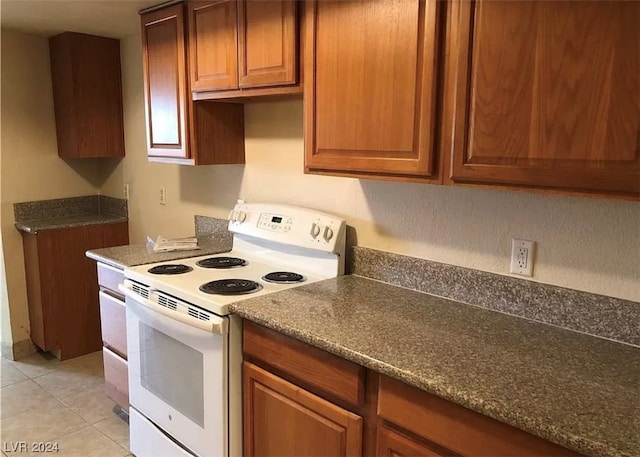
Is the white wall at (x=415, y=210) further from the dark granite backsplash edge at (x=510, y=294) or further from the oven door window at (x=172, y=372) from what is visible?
the oven door window at (x=172, y=372)

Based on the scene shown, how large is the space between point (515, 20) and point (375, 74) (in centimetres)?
45

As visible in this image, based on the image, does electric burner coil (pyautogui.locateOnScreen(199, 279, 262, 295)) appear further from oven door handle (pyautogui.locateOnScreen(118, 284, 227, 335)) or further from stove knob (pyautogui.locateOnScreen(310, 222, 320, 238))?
stove knob (pyautogui.locateOnScreen(310, 222, 320, 238))

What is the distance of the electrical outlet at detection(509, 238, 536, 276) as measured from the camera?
1.64 meters

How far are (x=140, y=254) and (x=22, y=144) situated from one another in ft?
4.85

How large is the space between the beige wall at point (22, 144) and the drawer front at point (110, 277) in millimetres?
1153

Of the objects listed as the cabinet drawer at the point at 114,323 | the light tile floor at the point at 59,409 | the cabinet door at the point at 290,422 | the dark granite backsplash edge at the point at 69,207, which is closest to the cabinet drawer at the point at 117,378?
the cabinet drawer at the point at 114,323

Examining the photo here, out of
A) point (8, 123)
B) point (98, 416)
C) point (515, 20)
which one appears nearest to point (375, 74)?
point (515, 20)

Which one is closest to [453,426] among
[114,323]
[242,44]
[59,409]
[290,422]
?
[290,422]

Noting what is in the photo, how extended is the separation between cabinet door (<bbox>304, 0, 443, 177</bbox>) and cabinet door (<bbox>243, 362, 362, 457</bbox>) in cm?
73

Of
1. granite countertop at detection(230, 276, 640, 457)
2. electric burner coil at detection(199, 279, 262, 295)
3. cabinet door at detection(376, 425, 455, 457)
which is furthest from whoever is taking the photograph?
electric burner coil at detection(199, 279, 262, 295)

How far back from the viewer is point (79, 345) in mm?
3434

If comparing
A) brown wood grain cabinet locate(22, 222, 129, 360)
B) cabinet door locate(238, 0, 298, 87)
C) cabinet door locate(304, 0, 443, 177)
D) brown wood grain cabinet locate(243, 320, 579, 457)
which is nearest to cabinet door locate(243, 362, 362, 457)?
brown wood grain cabinet locate(243, 320, 579, 457)

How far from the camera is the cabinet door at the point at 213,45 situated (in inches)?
83.0

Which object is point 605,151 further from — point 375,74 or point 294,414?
point 294,414
